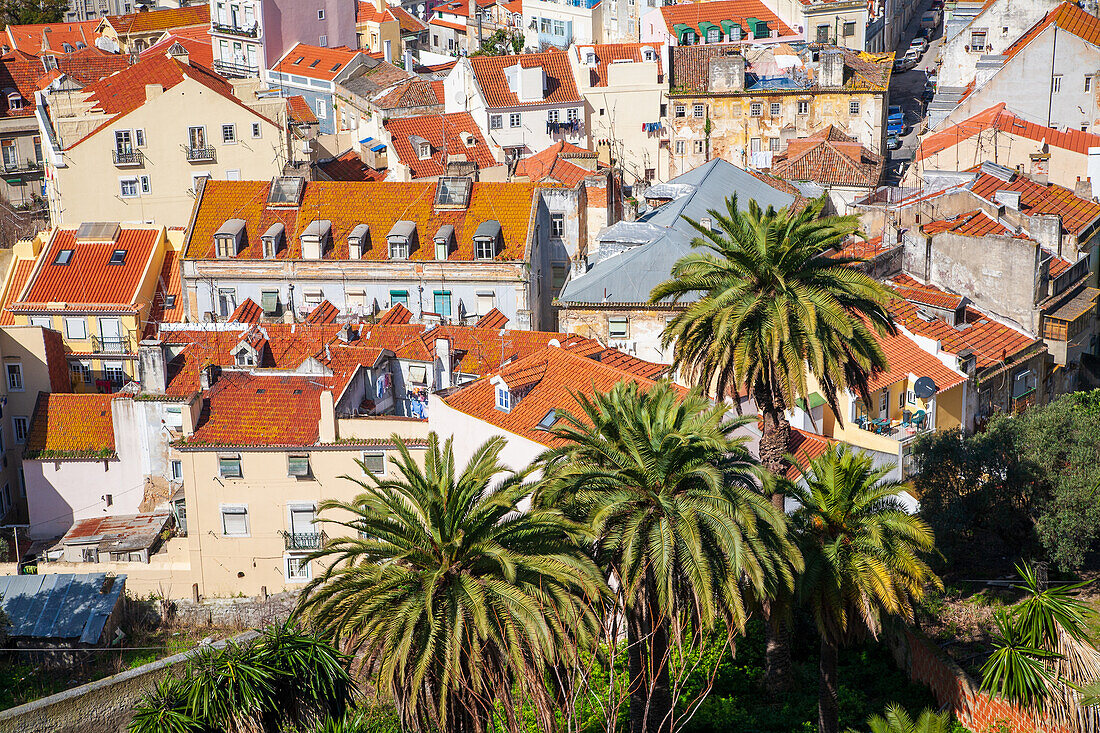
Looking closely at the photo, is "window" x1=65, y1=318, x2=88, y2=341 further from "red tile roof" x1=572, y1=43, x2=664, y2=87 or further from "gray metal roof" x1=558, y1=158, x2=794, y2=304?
"red tile roof" x1=572, y1=43, x2=664, y2=87

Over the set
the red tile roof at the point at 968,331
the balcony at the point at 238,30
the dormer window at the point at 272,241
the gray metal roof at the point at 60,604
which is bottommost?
the gray metal roof at the point at 60,604

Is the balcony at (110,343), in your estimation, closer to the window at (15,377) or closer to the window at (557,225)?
the window at (15,377)

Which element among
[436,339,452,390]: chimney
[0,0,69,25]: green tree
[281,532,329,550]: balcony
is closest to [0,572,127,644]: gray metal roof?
[281,532,329,550]: balcony

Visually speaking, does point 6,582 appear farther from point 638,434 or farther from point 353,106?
point 353,106

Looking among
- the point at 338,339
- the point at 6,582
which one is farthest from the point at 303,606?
the point at 338,339

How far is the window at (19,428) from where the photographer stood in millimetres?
61250

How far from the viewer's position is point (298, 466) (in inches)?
2044

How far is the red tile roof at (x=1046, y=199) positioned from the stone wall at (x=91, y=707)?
153 feet

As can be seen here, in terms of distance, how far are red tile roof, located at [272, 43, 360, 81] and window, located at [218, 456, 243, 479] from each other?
189 feet

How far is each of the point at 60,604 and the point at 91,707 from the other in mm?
13995

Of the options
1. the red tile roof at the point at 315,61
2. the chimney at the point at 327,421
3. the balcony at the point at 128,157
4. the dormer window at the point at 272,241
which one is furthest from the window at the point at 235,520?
the red tile roof at the point at 315,61

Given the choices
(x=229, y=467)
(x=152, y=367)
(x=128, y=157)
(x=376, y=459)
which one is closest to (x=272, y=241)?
(x=152, y=367)

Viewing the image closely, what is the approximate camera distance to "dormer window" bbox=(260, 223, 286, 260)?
69062mm

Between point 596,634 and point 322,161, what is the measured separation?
59559 millimetres
